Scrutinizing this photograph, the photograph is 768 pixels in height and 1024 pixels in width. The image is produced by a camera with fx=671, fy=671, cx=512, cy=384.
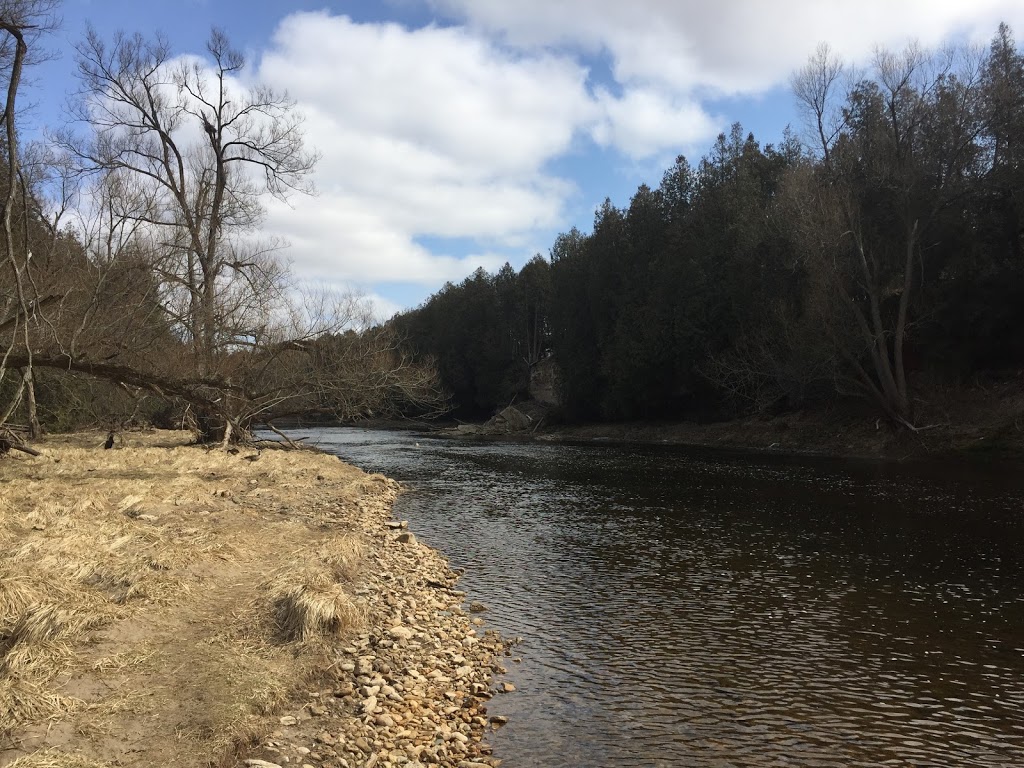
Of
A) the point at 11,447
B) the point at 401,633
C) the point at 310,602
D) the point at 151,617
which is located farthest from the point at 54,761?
the point at 11,447

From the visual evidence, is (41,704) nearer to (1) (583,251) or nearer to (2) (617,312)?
(2) (617,312)

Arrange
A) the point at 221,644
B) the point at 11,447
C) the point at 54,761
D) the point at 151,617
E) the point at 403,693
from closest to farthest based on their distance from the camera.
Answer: the point at 54,761
the point at 403,693
the point at 221,644
the point at 151,617
the point at 11,447

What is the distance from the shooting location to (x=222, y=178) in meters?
26.5

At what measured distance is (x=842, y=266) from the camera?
30094 millimetres

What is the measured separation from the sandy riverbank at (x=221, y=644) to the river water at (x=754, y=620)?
2.61 ft

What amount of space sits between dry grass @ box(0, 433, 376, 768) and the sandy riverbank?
19 mm

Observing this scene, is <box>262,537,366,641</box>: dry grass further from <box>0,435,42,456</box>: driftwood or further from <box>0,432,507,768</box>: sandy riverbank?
<box>0,435,42,456</box>: driftwood

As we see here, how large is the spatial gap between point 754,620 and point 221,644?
636cm

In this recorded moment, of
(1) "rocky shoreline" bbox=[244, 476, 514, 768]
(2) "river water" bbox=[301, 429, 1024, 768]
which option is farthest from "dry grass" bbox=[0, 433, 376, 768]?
(2) "river water" bbox=[301, 429, 1024, 768]

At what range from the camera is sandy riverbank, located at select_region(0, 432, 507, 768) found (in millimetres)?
4758

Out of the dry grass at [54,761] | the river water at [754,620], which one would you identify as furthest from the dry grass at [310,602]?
the dry grass at [54,761]

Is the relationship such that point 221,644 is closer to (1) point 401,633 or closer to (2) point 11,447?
(1) point 401,633

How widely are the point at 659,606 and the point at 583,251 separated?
48.6m

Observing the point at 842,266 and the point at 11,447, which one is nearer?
the point at 11,447
